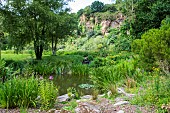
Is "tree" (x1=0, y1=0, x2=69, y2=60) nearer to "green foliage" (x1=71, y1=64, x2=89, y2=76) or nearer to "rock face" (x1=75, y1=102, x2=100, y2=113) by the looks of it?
"green foliage" (x1=71, y1=64, x2=89, y2=76)

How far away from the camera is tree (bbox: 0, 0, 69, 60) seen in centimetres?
1487

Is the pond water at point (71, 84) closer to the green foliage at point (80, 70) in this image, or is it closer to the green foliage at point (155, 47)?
the green foliage at point (80, 70)

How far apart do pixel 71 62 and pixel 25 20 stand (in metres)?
4.26

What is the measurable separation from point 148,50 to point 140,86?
1.55 meters

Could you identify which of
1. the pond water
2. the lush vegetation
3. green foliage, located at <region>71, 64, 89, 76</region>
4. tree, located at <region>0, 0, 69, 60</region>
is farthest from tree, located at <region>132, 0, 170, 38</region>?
the pond water

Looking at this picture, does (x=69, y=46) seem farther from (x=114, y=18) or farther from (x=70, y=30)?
(x=70, y=30)

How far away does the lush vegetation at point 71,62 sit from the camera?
175 inches

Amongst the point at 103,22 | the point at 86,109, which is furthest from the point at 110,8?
the point at 86,109

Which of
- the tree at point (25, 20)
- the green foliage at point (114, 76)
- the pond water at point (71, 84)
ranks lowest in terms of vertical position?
the pond water at point (71, 84)

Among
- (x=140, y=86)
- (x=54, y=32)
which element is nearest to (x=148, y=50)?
(x=140, y=86)

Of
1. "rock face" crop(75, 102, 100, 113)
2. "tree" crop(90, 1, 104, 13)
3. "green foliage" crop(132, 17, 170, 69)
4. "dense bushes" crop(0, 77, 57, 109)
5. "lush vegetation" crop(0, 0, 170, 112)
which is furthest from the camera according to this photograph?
"tree" crop(90, 1, 104, 13)

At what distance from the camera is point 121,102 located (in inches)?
183

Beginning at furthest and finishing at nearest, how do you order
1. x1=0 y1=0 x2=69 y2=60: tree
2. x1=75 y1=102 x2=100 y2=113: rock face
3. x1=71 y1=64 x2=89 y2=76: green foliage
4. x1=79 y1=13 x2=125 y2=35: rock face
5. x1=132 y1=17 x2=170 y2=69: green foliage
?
1. x1=79 y1=13 x2=125 y2=35: rock face
2. x1=0 y1=0 x2=69 y2=60: tree
3. x1=71 y1=64 x2=89 y2=76: green foliage
4. x1=132 y1=17 x2=170 y2=69: green foliage
5. x1=75 y1=102 x2=100 y2=113: rock face

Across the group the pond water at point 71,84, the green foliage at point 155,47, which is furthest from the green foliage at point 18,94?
the green foliage at point 155,47
